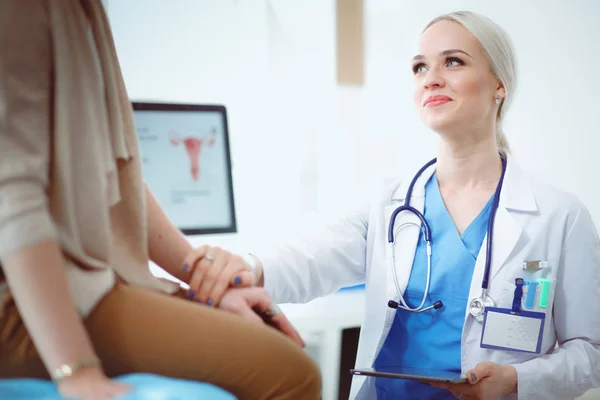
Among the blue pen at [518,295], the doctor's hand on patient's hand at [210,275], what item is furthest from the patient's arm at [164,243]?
the blue pen at [518,295]

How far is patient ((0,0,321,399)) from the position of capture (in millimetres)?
435

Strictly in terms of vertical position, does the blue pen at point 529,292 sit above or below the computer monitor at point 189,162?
below

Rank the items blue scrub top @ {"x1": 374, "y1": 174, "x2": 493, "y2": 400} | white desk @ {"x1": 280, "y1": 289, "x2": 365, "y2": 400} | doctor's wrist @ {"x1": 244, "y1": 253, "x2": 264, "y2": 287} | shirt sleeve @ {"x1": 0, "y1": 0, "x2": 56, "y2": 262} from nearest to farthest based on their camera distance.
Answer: shirt sleeve @ {"x1": 0, "y1": 0, "x2": 56, "y2": 262} < doctor's wrist @ {"x1": 244, "y1": 253, "x2": 264, "y2": 287} < blue scrub top @ {"x1": 374, "y1": 174, "x2": 493, "y2": 400} < white desk @ {"x1": 280, "y1": 289, "x2": 365, "y2": 400}

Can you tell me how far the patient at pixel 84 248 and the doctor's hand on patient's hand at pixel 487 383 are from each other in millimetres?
469

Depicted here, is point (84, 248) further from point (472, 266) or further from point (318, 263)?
point (472, 266)

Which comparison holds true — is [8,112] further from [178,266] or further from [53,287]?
[178,266]

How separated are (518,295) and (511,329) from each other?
66 mm

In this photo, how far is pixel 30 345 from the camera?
48 centimetres

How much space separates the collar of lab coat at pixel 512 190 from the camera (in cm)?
106

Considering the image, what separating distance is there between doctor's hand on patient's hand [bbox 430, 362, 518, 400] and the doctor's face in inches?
18.7

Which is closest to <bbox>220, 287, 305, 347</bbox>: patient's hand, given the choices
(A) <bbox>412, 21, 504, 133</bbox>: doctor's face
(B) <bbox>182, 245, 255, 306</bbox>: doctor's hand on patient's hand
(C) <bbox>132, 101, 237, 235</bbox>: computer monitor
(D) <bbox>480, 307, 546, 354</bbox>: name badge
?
(B) <bbox>182, 245, 255, 306</bbox>: doctor's hand on patient's hand

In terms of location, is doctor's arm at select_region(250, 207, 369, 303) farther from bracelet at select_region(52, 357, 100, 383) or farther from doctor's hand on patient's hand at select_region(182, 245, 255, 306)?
bracelet at select_region(52, 357, 100, 383)

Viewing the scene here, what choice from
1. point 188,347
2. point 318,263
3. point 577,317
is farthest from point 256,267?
point 577,317

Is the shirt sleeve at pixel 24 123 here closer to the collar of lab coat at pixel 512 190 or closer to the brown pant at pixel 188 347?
the brown pant at pixel 188 347
